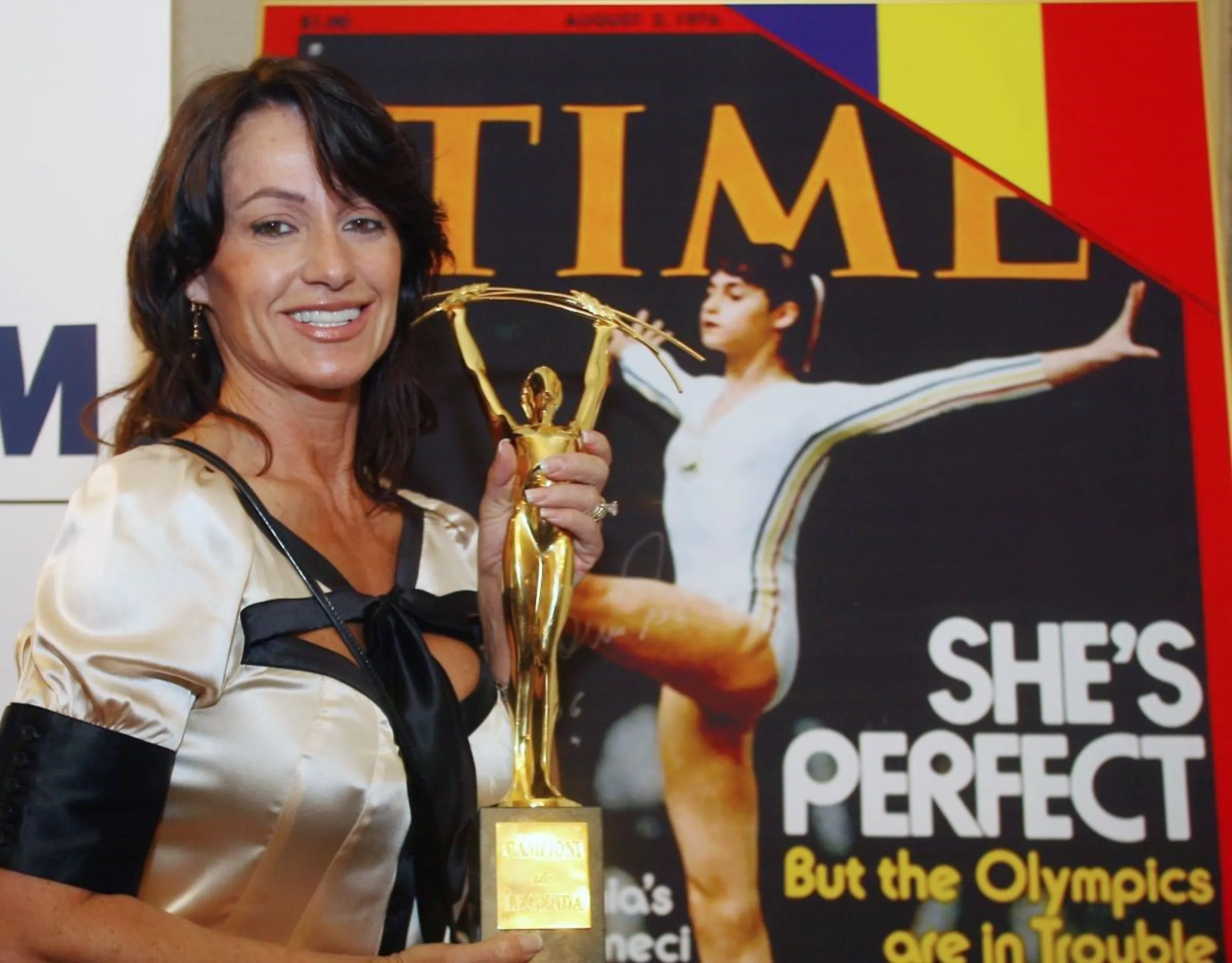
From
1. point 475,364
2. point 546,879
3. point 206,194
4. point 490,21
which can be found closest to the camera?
point 546,879

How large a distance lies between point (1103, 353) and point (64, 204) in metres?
1.24

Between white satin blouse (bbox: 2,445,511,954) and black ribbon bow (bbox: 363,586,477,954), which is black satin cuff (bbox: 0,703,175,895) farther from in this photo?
black ribbon bow (bbox: 363,586,477,954)

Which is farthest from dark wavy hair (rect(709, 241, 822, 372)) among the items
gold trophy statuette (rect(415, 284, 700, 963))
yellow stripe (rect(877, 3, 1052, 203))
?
gold trophy statuette (rect(415, 284, 700, 963))

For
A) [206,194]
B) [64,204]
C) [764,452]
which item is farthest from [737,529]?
[64,204]

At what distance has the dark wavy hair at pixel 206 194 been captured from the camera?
1.19 metres

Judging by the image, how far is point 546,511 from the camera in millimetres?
1214

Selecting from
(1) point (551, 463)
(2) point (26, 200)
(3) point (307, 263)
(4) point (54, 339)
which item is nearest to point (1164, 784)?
(1) point (551, 463)

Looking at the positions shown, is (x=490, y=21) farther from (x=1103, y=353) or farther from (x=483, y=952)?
(x=483, y=952)

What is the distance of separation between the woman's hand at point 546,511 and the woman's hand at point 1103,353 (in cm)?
68

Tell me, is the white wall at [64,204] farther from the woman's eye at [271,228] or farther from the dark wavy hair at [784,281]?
the dark wavy hair at [784,281]

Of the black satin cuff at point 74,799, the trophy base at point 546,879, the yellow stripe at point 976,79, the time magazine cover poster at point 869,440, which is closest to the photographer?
the black satin cuff at point 74,799

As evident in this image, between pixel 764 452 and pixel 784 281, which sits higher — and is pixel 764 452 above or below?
below

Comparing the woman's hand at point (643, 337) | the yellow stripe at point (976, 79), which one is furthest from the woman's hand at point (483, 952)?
the yellow stripe at point (976, 79)

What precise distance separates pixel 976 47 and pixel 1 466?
50.0 inches
